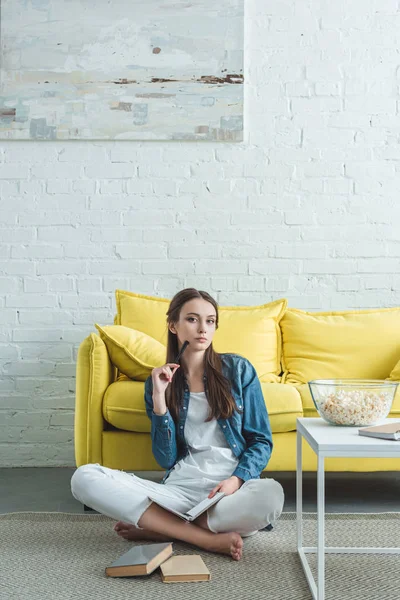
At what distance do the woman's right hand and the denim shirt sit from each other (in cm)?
9

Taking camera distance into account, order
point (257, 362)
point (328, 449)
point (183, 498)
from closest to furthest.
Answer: point (328, 449), point (183, 498), point (257, 362)

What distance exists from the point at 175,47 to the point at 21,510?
2.25 meters

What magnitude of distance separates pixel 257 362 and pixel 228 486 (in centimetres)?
104

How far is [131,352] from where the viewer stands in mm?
2623

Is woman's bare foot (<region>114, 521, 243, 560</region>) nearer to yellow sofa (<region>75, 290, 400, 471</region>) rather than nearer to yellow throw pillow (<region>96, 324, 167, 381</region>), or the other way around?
yellow sofa (<region>75, 290, 400, 471</region>)

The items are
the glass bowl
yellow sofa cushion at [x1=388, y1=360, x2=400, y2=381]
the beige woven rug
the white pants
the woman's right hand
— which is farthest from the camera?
yellow sofa cushion at [x1=388, y1=360, x2=400, y2=381]

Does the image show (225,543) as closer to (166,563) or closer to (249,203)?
(166,563)

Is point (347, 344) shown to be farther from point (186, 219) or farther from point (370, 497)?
point (186, 219)

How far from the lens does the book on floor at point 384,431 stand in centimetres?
159

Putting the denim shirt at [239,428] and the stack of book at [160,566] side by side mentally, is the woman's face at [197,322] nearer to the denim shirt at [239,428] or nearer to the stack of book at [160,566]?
the denim shirt at [239,428]

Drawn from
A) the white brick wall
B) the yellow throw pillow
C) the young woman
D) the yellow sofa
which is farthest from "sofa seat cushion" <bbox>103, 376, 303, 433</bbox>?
the white brick wall

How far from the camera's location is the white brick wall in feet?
11.2

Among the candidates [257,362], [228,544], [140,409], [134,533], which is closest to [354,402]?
[228,544]

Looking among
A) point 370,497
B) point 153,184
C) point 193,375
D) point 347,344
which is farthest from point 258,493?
point 153,184
